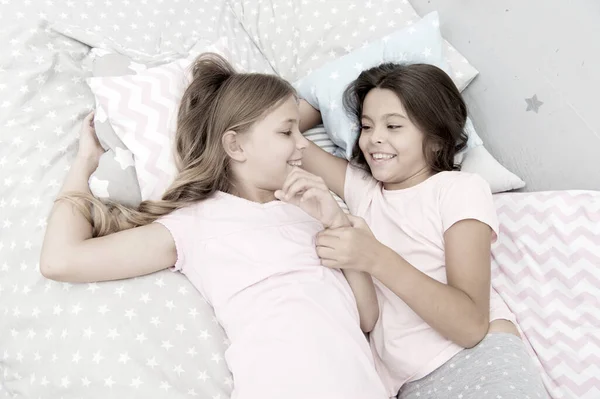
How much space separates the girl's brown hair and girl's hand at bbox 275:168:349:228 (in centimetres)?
35

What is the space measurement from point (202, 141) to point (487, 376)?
30.3 inches

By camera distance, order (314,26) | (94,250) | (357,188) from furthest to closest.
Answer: (314,26), (357,188), (94,250)

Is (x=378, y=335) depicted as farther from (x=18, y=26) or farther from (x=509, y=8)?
(x=18, y=26)

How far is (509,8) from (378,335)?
976 millimetres

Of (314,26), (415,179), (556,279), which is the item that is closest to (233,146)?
(415,179)

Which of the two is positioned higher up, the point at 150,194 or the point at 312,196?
the point at 312,196

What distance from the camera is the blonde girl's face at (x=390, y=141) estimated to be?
1274mm

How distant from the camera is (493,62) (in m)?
1.52

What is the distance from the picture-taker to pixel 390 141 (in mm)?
1272

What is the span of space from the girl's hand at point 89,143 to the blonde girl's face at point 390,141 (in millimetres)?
627

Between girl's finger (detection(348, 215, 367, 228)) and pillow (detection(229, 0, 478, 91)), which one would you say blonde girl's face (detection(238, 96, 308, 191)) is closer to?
girl's finger (detection(348, 215, 367, 228))

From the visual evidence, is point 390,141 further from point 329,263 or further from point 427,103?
point 329,263

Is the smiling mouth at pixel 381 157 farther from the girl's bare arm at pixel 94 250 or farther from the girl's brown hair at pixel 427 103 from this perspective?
the girl's bare arm at pixel 94 250

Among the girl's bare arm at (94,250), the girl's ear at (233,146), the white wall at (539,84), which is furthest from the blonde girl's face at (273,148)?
the white wall at (539,84)
